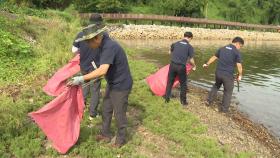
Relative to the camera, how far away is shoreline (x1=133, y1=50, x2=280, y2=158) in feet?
29.1

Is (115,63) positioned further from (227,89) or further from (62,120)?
(227,89)

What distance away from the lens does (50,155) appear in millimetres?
6992

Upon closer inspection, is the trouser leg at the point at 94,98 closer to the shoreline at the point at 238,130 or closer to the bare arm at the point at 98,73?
the bare arm at the point at 98,73

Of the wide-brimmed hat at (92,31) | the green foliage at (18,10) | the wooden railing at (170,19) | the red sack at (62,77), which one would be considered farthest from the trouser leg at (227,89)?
the wooden railing at (170,19)

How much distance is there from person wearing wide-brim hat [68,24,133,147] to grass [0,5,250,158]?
13.8 inches

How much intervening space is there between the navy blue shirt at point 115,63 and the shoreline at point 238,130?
298 centimetres

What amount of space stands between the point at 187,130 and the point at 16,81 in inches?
202

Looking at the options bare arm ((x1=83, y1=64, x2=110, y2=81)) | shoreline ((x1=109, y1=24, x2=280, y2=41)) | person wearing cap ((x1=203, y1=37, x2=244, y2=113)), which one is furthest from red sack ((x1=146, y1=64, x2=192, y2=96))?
shoreline ((x1=109, y1=24, x2=280, y2=41))

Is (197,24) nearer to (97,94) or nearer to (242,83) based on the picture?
(242,83)

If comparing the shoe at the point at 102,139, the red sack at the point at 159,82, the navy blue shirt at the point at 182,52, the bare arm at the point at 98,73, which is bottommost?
the shoe at the point at 102,139

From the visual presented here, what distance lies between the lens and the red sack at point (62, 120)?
6.91 metres

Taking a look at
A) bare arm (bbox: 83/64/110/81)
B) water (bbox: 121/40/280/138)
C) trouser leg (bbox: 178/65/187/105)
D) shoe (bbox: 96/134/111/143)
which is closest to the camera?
bare arm (bbox: 83/64/110/81)

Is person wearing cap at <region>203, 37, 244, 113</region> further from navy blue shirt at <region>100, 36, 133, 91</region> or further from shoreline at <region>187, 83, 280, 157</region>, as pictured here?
navy blue shirt at <region>100, 36, 133, 91</region>

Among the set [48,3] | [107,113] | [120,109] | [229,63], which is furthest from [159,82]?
[48,3]
